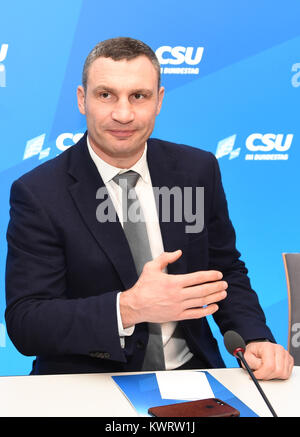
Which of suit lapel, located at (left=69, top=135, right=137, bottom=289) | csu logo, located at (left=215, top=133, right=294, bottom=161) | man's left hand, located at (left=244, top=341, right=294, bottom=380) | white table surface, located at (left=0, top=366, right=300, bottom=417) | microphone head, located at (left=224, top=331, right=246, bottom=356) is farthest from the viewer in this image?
csu logo, located at (left=215, top=133, right=294, bottom=161)

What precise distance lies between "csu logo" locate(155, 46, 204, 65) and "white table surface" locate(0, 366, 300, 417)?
2265 mm

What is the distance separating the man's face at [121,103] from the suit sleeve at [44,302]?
0.31 metres

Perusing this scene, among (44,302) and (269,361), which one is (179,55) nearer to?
(44,302)

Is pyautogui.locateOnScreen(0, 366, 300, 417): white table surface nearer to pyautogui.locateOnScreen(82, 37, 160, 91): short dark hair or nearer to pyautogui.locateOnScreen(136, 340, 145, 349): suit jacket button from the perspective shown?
pyautogui.locateOnScreen(136, 340, 145, 349): suit jacket button

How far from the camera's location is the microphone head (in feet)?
4.31

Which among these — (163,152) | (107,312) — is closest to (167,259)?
(107,312)

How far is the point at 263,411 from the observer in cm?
122

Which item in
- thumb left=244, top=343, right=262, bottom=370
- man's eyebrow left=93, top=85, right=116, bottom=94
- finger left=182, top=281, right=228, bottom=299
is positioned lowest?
thumb left=244, top=343, right=262, bottom=370

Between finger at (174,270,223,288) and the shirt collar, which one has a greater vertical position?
the shirt collar

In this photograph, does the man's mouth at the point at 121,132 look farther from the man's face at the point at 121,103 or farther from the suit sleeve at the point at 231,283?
the suit sleeve at the point at 231,283

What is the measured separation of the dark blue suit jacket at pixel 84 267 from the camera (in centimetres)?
149

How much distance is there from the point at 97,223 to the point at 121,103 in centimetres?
39

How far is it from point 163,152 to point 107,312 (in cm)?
80

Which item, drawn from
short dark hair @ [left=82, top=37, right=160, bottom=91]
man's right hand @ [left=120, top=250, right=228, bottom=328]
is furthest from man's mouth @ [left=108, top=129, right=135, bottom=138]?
man's right hand @ [left=120, top=250, right=228, bottom=328]
